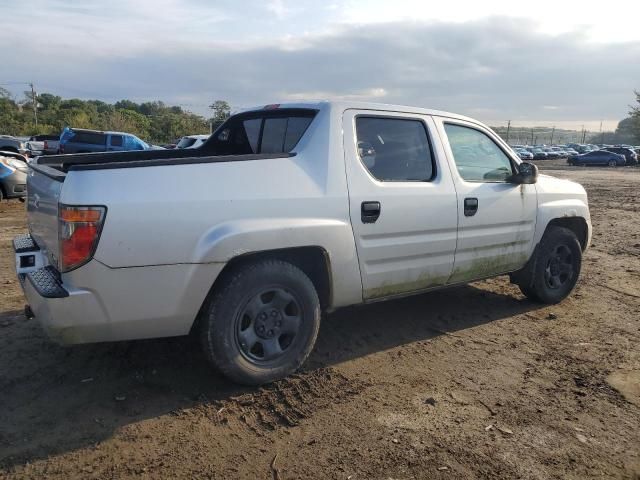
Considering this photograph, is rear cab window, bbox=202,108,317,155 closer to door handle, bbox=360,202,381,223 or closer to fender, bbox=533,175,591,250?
door handle, bbox=360,202,381,223

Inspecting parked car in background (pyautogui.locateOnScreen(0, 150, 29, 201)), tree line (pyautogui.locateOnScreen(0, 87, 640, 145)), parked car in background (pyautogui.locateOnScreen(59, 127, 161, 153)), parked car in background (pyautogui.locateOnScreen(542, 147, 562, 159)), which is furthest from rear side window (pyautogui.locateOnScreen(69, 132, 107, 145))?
parked car in background (pyautogui.locateOnScreen(542, 147, 562, 159))

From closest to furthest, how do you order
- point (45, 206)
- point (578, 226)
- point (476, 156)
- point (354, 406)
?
1. point (45, 206)
2. point (354, 406)
3. point (476, 156)
4. point (578, 226)

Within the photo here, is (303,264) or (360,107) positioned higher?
(360,107)

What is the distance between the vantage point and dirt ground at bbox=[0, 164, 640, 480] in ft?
9.10

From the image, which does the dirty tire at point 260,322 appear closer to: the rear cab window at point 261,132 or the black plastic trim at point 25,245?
the rear cab window at point 261,132

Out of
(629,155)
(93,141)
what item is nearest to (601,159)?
(629,155)

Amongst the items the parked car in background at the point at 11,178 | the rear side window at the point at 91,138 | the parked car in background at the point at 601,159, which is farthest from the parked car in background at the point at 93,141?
the parked car in background at the point at 601,159

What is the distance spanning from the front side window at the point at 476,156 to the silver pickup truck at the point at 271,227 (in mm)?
14

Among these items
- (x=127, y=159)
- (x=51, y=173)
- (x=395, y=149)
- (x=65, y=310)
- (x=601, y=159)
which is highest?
(x=601, y=159)

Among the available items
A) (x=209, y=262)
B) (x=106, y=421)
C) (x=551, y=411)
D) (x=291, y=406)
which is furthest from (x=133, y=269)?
(x=551, y=411)

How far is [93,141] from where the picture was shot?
22500 millimetres

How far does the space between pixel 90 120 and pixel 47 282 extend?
52556mm

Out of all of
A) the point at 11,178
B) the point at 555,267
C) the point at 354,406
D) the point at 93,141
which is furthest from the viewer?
the point at 93,141

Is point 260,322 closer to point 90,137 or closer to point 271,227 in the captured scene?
point 271,227
